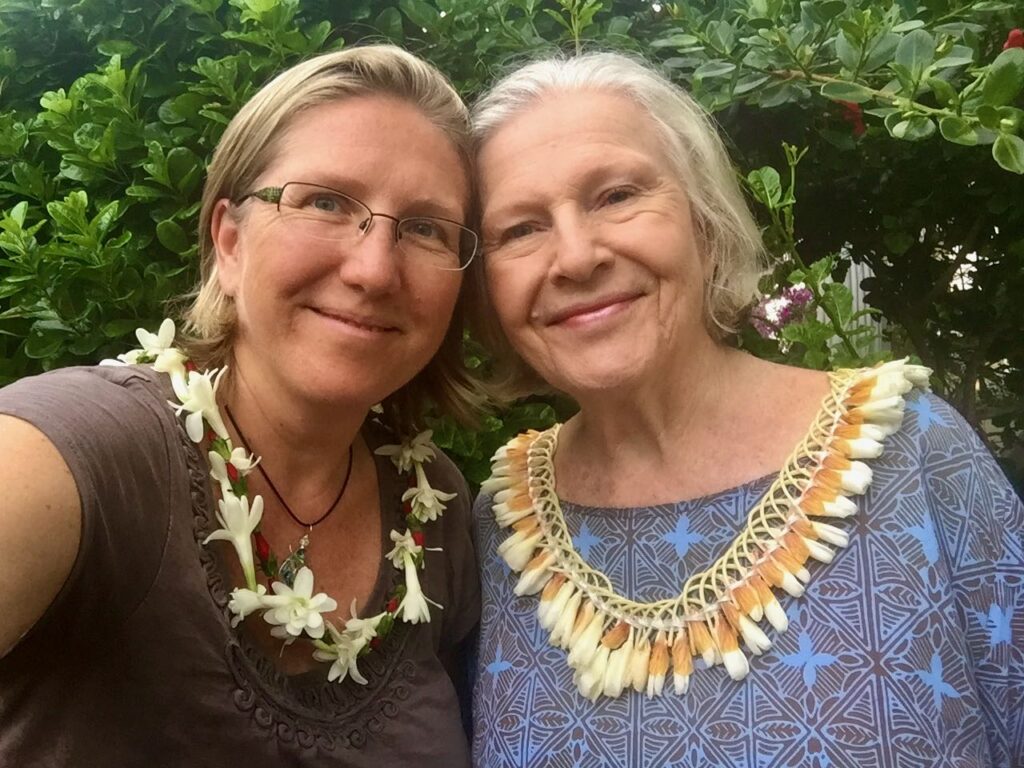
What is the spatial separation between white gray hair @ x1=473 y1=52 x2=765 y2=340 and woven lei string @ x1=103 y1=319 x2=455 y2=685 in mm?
759

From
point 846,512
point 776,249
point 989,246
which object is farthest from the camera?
point 989,246

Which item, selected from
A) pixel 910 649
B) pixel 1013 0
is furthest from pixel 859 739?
pixel 1013 0

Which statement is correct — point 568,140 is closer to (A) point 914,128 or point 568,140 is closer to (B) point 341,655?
(A) point 914,128

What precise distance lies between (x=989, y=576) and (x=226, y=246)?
4.71 ft

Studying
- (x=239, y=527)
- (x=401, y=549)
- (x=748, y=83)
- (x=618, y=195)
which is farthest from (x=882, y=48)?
(x=239, y=527)

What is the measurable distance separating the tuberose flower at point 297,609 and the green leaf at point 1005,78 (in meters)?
1.42

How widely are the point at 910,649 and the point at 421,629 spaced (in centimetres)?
85

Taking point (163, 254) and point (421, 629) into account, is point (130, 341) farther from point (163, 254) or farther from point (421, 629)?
point (421, 629)

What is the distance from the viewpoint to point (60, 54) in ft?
6.82

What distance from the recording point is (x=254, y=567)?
4.75 ft

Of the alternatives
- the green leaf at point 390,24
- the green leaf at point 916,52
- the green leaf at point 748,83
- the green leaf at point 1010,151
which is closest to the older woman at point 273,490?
the green leaf at point 390,24

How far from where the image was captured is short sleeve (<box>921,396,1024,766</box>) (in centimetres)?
143

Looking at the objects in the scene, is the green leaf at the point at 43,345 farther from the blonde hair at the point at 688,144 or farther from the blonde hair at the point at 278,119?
the blonde hair at the point at 688,144

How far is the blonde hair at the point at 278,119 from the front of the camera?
1.62m
